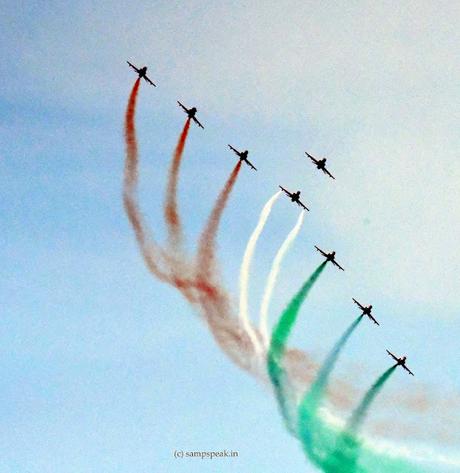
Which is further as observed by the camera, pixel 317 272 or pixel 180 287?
pixel 317 272

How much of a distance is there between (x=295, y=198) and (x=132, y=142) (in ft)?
56.8

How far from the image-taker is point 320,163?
7631 centimetres

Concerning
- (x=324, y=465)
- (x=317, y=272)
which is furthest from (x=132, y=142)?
(x=324, y=465)

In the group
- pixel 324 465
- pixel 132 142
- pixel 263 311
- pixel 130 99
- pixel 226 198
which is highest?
pixel 130 99

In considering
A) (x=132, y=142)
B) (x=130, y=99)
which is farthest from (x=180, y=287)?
(x=130, y=99)

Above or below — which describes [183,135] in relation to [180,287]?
above

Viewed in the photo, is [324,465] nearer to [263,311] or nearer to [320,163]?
[263,311]

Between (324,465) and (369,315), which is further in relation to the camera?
(369,315)

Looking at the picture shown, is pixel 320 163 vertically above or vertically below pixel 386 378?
above

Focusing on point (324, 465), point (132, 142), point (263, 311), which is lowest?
point (324, 465)

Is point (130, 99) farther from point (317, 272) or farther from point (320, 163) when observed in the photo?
point (317, 272)

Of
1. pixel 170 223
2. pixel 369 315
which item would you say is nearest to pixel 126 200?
pixel 170 223

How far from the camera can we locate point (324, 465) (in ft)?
224

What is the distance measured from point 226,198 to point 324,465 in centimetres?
2628
